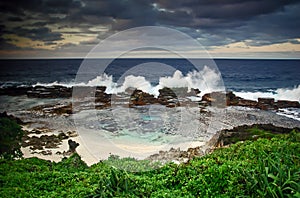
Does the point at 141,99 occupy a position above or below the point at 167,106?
above

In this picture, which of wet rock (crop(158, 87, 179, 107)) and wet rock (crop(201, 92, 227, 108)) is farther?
wet rock (crop(201, 92, 227, 108))

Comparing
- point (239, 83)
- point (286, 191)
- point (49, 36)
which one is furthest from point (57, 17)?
point (239, 83)

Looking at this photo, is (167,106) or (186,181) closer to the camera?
(186,181)

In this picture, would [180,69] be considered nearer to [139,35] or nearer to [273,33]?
[273,33]

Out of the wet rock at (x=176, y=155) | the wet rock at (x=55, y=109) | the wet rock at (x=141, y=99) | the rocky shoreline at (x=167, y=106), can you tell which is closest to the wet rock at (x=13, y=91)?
the rocky shoreline at (x=167, y=106)

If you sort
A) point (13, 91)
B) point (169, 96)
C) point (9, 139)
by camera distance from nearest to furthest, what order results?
point (9, 139)
point (169, 96)
point (13, 91)

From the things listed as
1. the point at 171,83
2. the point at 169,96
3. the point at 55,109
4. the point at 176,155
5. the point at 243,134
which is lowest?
the point at 176,155

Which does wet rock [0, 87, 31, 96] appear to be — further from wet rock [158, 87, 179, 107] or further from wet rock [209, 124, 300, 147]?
wet rock [209, 124, 300, 147]

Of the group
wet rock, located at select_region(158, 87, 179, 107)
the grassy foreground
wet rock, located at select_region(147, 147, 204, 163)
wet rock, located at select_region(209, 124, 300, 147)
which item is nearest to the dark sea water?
wet rock, located at select_region(158, 87, 179, 107)

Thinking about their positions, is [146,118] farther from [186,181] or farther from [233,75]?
[233,75]

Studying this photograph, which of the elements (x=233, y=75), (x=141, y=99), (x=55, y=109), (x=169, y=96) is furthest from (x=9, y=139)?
(x=233, y=75)

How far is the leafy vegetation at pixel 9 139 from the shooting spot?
4.43 metres

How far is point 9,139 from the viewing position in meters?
4.51

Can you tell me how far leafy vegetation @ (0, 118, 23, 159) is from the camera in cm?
443
